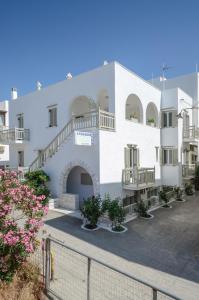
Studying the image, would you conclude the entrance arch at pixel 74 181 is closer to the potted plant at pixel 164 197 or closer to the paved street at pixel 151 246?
the paved street at pixel 151 246

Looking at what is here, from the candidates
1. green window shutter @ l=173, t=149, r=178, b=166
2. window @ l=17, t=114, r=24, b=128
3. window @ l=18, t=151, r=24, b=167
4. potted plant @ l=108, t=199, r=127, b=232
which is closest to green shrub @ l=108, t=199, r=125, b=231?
potted plant @ l=108, t=199, r=127, b=232

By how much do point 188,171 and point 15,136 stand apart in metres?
16.5

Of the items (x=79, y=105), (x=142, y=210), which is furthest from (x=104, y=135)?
(x=79, y=105)

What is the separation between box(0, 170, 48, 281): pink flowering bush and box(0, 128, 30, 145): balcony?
554 inches

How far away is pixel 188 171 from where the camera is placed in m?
20.4

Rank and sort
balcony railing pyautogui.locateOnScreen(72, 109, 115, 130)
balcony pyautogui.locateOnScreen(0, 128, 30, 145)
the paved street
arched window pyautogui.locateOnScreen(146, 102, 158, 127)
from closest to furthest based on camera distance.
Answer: the paved street
balcony railing pyautogui.locateOnScreen(72, 109, 115, 130)
arched window pyautogui.locateOnScreen(146, 102, 158, 127)
balcony pyautogui.locateOnScreen(0, 128, 30, 145)

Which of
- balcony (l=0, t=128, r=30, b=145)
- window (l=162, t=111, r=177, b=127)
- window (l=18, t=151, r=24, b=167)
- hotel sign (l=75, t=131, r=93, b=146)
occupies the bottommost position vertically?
window (l=18, t=151, r=24, b=167)

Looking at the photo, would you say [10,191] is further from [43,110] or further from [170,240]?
[43,110]

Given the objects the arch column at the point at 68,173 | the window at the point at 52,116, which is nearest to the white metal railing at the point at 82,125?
the arch column at the point at 68,173

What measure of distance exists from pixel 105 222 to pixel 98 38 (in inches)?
399

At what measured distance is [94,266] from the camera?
7.25m

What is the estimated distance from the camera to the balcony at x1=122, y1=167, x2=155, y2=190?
45.5ft

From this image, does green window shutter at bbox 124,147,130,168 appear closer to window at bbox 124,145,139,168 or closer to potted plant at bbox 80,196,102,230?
window at bbox 124,145,139,168

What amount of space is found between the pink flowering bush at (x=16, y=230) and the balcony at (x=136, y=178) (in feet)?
27.9
